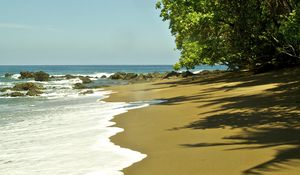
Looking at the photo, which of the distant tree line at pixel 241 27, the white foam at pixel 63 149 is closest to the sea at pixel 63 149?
the white foam at pixel 63 149

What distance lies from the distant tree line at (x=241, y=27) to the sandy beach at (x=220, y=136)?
4.20 metres

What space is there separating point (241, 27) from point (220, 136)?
13.0m

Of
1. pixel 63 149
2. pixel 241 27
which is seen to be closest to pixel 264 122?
pixel 63 149

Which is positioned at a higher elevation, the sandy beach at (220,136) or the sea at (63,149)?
the sandy beach at (220,136)

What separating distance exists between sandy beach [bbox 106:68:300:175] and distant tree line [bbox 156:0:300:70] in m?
4.20

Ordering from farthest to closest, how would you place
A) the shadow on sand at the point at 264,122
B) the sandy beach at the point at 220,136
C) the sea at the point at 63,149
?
1. the sea at the point at 63,149
2. the shadow on sand at the point at 264,122
3. the sandy beach at the point at 220,136

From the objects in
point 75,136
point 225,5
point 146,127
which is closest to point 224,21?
point 225,5

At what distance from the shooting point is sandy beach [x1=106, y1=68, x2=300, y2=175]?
6922 mm

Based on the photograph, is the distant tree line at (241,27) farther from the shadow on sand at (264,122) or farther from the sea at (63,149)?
the sea at (63,149)

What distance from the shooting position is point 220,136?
933cm

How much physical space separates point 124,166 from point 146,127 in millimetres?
4397

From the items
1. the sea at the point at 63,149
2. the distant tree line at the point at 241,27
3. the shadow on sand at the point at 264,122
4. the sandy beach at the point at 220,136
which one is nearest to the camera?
the sandy beach at the point at 220,136

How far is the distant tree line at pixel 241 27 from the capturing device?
782 inches

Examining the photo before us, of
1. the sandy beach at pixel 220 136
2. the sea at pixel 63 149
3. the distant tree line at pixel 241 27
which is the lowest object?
the sea at pixel 63 149
